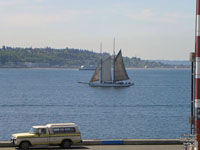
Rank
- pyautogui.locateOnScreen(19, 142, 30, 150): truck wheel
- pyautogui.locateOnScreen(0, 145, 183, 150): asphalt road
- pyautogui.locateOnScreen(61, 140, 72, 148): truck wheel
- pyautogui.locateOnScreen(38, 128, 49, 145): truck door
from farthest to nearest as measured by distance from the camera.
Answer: pyautogui.locateOnScreen(61, 140, 72, 148): truck wheel
pyautogui.locateOnScreen(38, 128, 49, 145): truck door
pyautogui.locateOnScreen(19, 142, 30, 150): truck wheel
pyautogui.locateOnScreen(0, 145, 183, 150): asphalt road

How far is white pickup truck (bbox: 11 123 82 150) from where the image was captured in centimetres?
2295

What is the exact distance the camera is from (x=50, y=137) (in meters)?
23.3

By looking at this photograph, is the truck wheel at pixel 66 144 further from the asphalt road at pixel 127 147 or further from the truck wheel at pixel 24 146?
the truck wheel at pixel 24 146

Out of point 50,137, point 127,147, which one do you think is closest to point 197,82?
point 127,147

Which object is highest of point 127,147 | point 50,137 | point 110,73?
point 110,73

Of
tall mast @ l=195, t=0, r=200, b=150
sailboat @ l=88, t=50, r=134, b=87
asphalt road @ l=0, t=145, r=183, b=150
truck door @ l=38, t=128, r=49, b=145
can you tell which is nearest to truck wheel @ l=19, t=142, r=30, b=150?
asphalt road @ l=0, t=145, r=183, b=150

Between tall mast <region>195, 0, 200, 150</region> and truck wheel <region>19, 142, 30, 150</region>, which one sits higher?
tall mast <region>195, 0, 200, 150</region>

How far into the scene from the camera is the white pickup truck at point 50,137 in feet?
75.3

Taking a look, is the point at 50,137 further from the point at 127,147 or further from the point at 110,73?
the point at 110,73

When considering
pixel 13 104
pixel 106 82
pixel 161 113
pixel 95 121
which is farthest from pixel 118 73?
pixel 95 121

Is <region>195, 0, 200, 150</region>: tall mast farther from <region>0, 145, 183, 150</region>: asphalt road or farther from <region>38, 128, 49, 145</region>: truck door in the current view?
<region>38, 128, 49, 145</region>: truck door

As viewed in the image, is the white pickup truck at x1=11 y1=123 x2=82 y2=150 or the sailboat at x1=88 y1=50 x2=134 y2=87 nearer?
the white pickup truck at x1=11 y1=123 x2=82 y2=150

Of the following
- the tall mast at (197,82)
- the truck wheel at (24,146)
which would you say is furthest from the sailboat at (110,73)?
the tall mast at (197,82)

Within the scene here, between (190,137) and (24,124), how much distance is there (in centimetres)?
3622
